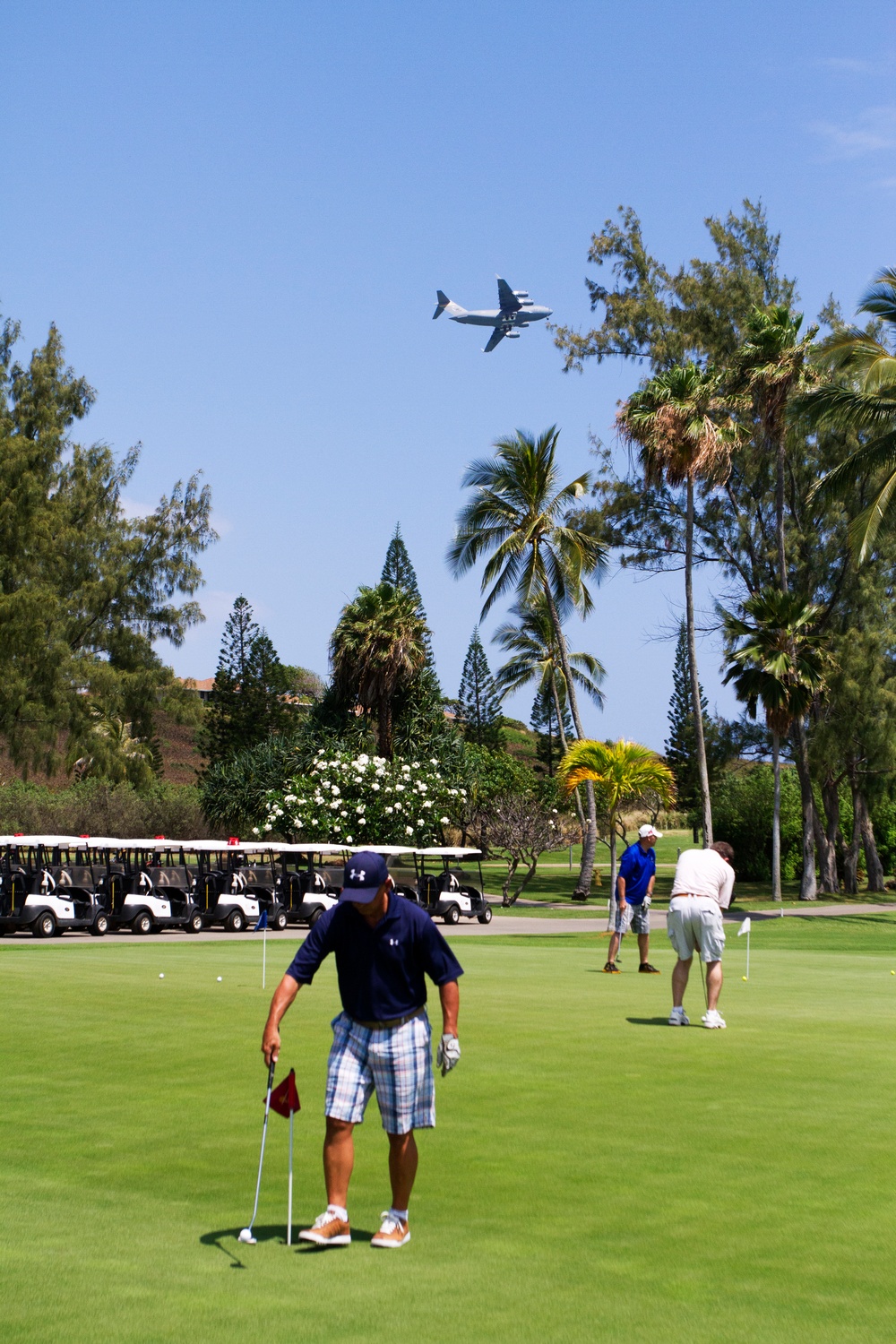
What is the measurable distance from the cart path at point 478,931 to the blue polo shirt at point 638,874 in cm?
503

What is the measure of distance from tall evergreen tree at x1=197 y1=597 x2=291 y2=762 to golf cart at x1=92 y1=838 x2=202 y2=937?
4468 cm

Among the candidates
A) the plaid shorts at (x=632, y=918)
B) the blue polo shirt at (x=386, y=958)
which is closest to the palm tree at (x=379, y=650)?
the plaid shorts at (x=632, y=918)

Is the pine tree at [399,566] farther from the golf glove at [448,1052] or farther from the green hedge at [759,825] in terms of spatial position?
the golf glove at [448,1052]

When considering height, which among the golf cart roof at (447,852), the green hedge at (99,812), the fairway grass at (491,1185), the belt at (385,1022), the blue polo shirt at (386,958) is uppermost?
the green hedge at (99,812)

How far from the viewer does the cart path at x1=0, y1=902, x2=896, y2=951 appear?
25.4 meters

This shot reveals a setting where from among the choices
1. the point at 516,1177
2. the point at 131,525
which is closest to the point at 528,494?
the point at 131,525

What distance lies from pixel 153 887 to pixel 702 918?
62.0 ft

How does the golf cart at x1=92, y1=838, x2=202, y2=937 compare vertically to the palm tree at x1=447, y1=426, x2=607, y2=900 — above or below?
below

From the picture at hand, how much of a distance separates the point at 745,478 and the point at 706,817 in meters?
14.9

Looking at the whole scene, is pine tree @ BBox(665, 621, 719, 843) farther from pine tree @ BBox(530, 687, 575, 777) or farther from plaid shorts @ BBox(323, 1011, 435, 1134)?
plaid shorts @ BBox(323, 1011, 435, 1134)

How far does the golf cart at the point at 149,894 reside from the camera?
2777 cm

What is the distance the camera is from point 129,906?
27797 millimetres

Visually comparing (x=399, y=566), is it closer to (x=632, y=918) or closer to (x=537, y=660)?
(x=537, y=660)

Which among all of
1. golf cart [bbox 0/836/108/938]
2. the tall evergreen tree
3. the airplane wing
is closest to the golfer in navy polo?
golf cart [bbox 0/836/108/938]
